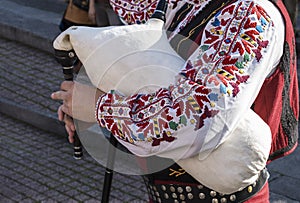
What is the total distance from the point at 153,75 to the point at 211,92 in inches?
7.4

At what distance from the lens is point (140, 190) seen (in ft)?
15.1

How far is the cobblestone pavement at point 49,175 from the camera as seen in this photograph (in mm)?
4586

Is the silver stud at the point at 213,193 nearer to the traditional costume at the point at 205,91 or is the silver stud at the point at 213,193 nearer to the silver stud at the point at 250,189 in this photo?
the traditional costume at the point at 205,91

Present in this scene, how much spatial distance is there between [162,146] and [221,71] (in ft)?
0.82

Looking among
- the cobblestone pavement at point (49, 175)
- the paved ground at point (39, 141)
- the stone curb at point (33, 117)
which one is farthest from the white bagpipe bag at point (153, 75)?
the stone curb at point (33, 117)

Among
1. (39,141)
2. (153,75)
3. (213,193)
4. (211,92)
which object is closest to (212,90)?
(211,92)

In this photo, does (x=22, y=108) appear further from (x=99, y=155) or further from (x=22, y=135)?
(x=99, y=155)

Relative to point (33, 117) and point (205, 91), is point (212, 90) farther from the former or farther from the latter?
point (33, 117)

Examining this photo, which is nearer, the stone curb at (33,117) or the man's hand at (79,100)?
the man's hand at (79,100)

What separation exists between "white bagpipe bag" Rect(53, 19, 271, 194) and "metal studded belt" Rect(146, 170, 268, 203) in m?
0.11

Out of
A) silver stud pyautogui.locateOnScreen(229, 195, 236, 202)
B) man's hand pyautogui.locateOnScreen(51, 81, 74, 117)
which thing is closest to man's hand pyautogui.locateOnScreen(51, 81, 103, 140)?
man's hand pyautogui.locateOnScreen(51, 81, 74, 117)

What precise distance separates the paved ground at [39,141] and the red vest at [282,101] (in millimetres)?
2315

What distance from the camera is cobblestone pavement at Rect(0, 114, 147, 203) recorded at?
4.59 m

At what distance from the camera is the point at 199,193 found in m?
1.87
